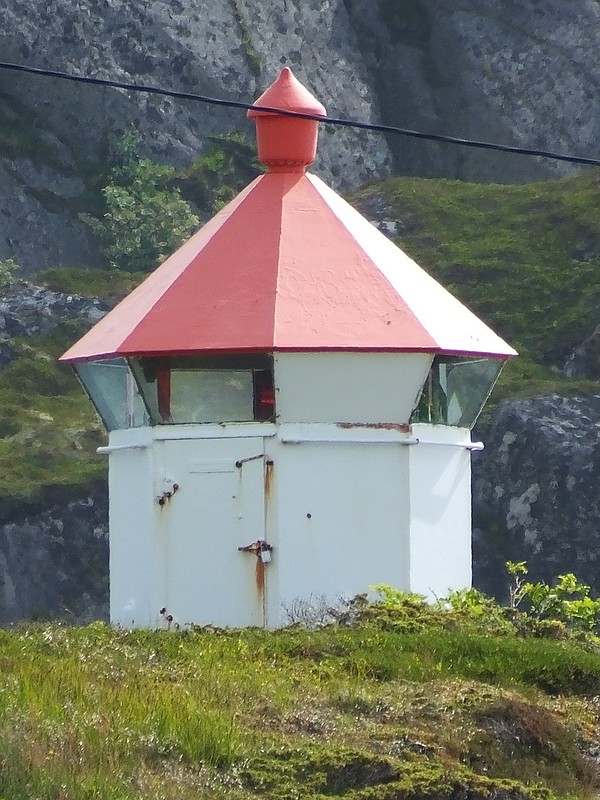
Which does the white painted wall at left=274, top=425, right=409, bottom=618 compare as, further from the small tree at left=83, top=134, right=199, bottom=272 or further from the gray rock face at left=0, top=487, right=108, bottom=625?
the small tree at left=83, top=134, right=199, bottom=272

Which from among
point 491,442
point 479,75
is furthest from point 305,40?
point 491,442

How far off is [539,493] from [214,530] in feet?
34.9

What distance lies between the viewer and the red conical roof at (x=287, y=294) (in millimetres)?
10805

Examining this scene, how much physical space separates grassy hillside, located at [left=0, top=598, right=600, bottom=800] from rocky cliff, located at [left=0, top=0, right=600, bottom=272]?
23905 mm

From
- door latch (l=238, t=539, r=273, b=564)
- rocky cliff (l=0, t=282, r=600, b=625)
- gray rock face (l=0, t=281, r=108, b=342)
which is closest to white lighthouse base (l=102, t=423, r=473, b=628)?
door latch (l=238, t=539, r=273, b=564)

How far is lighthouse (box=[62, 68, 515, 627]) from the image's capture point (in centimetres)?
1074

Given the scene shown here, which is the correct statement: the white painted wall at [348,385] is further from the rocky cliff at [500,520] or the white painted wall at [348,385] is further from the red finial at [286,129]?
the rocky cliff at [500,520]

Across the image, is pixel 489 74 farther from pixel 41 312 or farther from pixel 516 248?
pixel 41 312

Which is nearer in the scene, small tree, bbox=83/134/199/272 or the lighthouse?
the lighthouse

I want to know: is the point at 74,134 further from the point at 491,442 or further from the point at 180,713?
the point at 180,713

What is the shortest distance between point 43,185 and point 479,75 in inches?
444

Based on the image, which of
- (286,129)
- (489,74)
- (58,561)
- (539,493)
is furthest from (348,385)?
(489,74)

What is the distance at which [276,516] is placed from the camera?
1071cm

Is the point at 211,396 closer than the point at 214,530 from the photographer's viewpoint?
No
